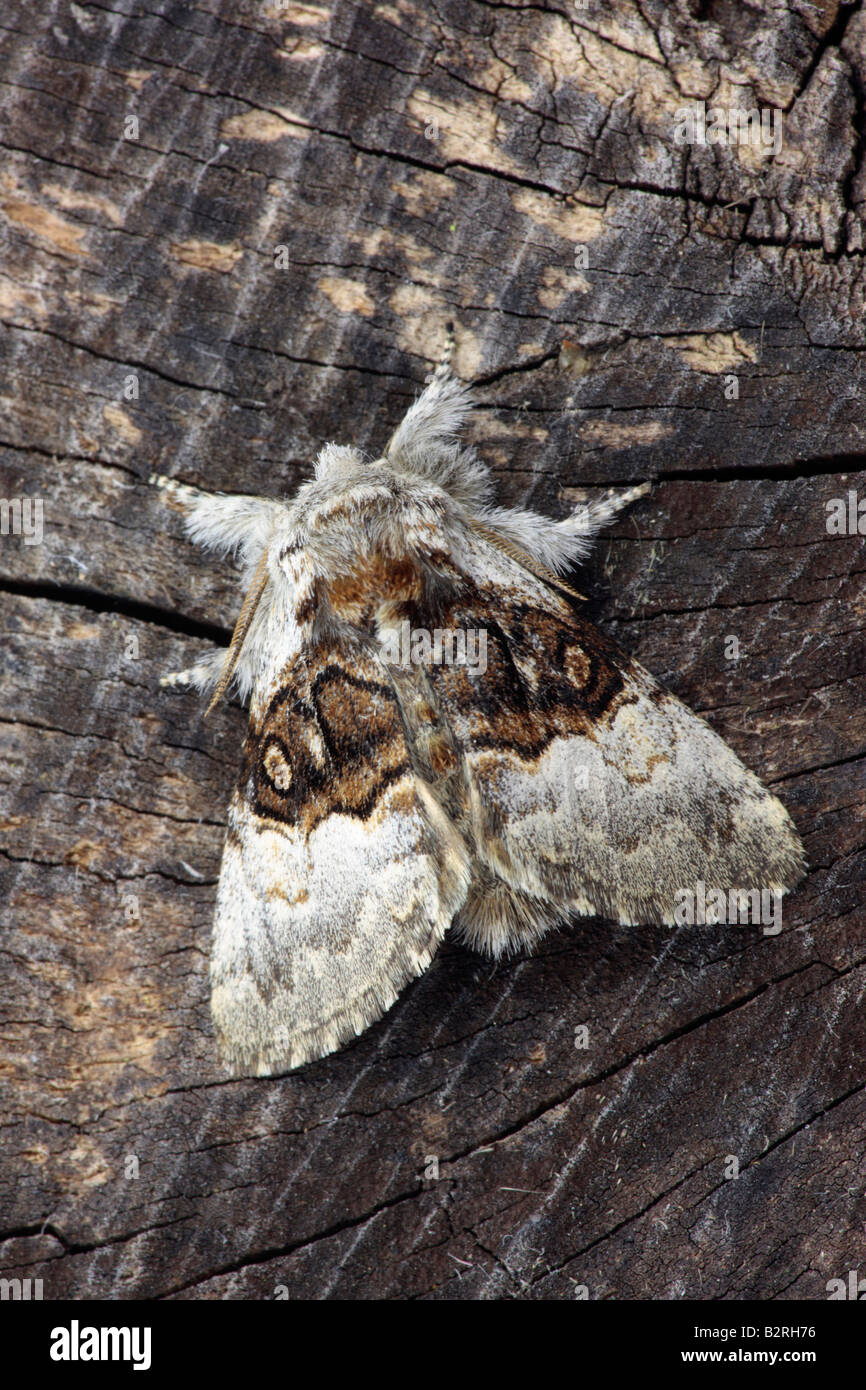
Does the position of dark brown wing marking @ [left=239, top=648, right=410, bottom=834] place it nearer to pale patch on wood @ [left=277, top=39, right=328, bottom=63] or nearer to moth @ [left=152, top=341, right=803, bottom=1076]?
moth @ [left=152, top=341, right=803, bottom=1076]

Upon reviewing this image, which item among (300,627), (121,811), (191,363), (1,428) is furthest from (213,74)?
(121,811)

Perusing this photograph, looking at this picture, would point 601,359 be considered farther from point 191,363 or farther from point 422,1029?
point 422,1029

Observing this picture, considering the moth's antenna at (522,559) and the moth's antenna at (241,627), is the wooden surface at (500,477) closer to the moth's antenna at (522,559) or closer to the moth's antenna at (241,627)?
the moth's antenna at (241,627)

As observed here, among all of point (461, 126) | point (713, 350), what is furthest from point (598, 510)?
point (461, 126)

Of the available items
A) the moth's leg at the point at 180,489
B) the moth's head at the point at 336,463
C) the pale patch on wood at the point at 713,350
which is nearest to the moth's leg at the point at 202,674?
the moth's leg at the point at 180,489

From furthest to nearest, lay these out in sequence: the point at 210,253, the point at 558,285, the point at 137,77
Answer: the point at 558,285 → the point at 210,253 → the point at 137,77

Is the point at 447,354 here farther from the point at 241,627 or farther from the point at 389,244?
the point at 241,627
